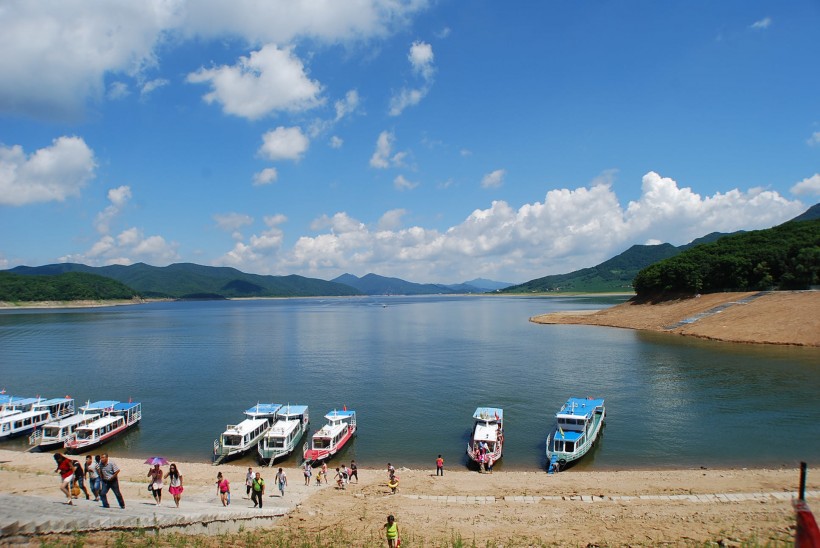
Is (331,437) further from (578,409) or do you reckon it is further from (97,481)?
(578,409)

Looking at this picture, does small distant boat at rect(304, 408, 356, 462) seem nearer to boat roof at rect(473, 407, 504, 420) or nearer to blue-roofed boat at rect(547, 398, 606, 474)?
boat roof at rect(473, 407, 504, 420)

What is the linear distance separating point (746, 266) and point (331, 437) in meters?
129

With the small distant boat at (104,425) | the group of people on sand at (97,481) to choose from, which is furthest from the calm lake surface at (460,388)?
the group of people on sand at (97,481)

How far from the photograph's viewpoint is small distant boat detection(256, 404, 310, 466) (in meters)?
43.0

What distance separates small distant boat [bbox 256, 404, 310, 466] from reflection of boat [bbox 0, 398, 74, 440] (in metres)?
25.9

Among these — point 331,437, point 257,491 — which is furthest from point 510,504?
point 331,437

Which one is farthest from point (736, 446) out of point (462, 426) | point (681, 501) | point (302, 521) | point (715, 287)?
point (715, 287)

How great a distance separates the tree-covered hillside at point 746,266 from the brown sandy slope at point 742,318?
5899 mm

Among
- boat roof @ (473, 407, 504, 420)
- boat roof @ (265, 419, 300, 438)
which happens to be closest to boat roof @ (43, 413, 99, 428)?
boat roof @ (265, 419, 300, 438)

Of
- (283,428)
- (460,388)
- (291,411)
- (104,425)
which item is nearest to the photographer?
(283,428)

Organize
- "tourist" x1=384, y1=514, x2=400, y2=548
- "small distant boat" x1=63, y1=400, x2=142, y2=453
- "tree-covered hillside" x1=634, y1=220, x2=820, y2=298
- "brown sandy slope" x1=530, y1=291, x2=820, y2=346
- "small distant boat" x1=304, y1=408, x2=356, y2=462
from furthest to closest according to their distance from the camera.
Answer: "tree-covered hillside" x1=634, y1=220, x2=820, y2=298 → "brown sandy slope" x1=530, y1=291, x2=820, y2=346 → "small distant boat" x1=63, y1=400, x2=142, y2=453 → "small distant boat" x1=304, y1=408, x2=356, y2=462 → "tourist" x1=384, y1=514, x2=400, y2=548

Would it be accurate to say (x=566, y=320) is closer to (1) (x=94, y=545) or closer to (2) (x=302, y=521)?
(2) (x=302, y=521)

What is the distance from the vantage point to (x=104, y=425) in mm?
48156

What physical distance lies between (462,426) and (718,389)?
119ft
